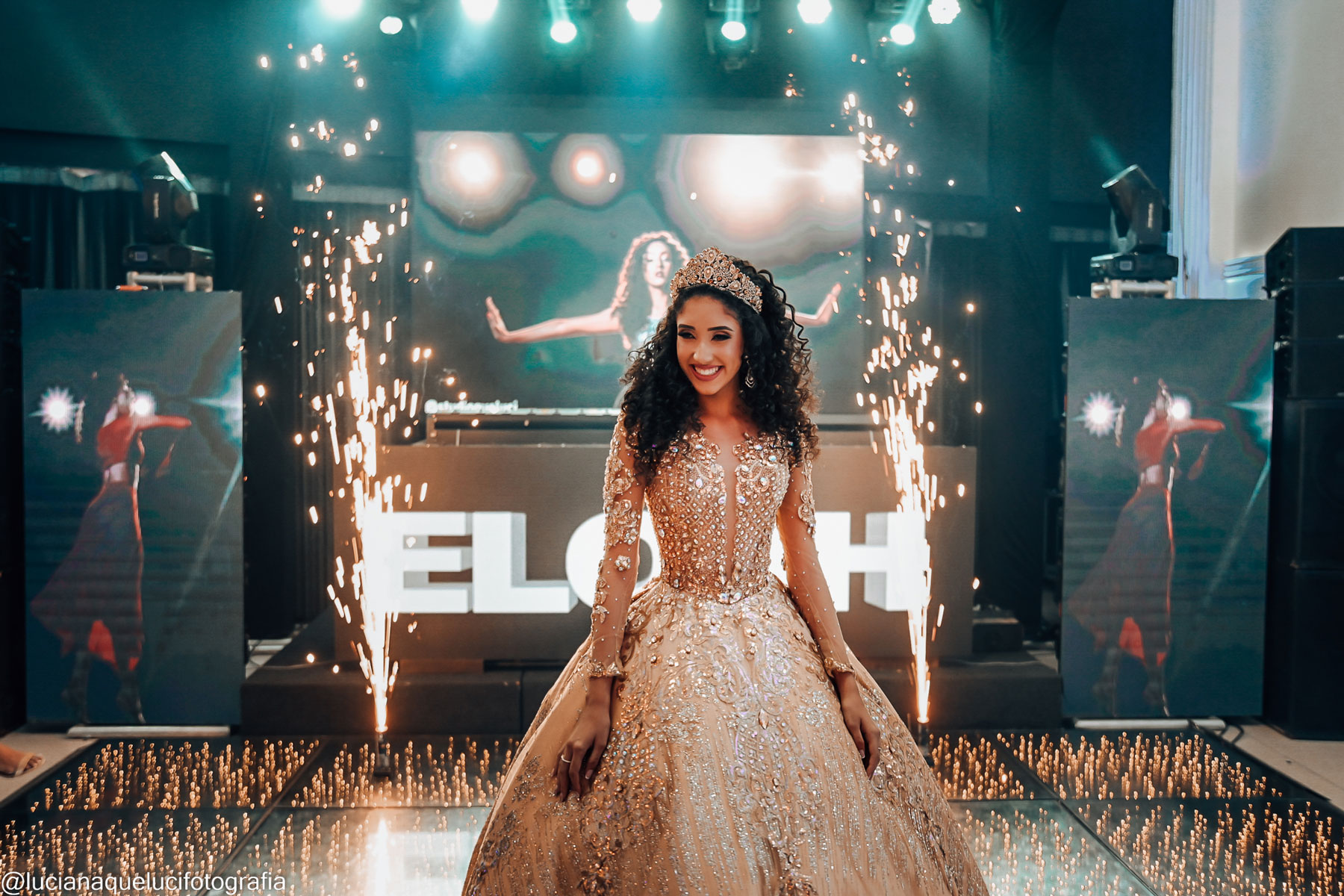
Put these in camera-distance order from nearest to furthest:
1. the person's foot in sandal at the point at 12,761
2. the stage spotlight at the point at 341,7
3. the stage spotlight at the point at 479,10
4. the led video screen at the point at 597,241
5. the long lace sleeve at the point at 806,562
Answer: the long lace sleeve at the point at 806,562 → the person's foot in sandal at the point at 12,761 → the stage spotlight at the point at 341,7 → the stage spotlight at the point at 479,10 → the led video screen at the point at 597,241

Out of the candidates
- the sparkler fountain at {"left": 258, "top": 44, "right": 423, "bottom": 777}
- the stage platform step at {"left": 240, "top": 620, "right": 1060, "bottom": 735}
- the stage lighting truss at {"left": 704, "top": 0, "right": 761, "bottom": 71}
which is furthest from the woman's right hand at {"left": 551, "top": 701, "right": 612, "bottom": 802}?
the stage lighting truss at {"left": 704, "top": 0, "right": 761, "bottom": 71}

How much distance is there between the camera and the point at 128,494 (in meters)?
3.54

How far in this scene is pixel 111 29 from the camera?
4.67m

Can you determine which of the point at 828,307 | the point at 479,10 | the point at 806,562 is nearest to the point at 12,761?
the point at 806,562

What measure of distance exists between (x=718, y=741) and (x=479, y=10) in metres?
4.63

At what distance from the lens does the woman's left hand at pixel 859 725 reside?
5.50 feet

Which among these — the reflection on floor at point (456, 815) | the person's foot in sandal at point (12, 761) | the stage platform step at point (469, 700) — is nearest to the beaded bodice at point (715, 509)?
the reflection on floor at point (456, 815)

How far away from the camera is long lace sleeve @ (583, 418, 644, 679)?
1.68 metres

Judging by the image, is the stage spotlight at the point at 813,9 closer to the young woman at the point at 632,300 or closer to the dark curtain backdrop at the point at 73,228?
the young woman at the point at 632,300

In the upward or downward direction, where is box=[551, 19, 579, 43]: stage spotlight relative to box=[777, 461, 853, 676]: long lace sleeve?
upward

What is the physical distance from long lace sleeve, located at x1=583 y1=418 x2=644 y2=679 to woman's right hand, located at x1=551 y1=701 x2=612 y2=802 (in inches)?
3.2

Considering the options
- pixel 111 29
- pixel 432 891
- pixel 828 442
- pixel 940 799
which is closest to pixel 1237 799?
pixel 940 799

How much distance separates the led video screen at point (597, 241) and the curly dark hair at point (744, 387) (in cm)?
343

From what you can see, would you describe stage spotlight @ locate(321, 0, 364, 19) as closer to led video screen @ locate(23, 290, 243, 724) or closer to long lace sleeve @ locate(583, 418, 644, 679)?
led video screen @ locate(23, 290, 243, 724)
